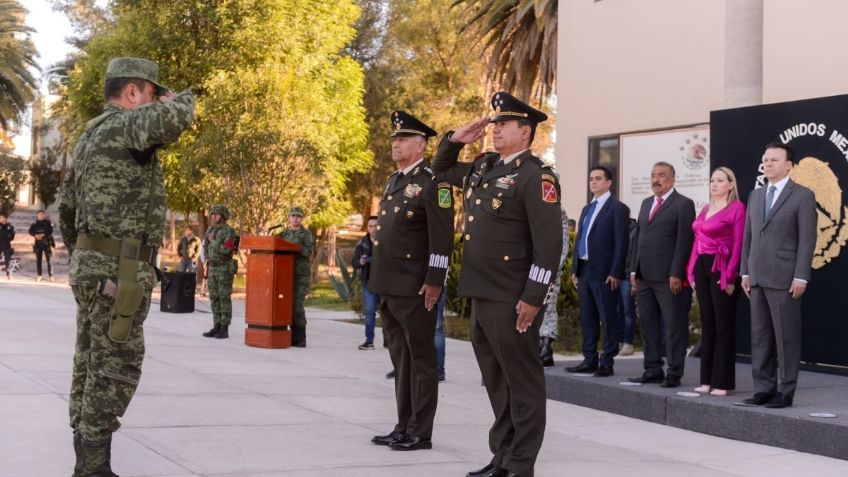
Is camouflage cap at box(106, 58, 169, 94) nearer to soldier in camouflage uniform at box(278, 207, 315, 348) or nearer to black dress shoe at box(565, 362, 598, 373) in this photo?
black dress shoe at box(565, 362, 598, 373)

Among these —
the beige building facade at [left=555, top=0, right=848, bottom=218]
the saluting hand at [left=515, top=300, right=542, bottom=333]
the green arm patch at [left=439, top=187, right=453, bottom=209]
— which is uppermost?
the beige building facade at [left=555, top=0, right=848, bottom=218]

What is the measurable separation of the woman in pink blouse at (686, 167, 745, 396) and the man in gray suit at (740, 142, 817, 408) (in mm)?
352

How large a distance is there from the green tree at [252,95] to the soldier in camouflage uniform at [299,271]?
378 inches

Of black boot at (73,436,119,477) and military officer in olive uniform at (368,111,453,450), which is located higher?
military officer in olive uniform at (368,111,453,450)

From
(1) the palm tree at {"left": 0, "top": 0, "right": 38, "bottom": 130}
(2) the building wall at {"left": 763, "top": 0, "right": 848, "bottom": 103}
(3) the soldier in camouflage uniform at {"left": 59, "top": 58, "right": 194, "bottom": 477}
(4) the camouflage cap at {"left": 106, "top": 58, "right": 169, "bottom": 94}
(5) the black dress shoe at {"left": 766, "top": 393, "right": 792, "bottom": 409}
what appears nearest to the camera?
(3) the soldier in camouflage uniform at {"left": 59, "top": 58, "right": 194, "bottom": 477}

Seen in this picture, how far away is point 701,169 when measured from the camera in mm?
17656

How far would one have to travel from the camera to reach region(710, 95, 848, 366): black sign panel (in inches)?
372

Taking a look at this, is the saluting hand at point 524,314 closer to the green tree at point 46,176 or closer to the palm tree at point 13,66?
the palm tree at point 13,66

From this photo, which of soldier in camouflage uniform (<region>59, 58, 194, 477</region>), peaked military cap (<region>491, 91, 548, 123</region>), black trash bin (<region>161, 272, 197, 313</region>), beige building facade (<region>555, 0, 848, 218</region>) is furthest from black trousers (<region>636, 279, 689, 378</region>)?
black trash bin (<region>161, 272, 197, 313</region>)

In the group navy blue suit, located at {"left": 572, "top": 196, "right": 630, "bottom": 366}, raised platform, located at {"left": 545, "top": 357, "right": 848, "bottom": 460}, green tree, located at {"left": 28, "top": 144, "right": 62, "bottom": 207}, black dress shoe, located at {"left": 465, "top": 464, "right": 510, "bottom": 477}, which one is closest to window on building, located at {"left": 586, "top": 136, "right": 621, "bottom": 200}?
raised platform, located at {"left": 545, "top": 357, "right": 848, "bottom": 460}

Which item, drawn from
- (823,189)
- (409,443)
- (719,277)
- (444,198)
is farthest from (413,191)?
(823,189)

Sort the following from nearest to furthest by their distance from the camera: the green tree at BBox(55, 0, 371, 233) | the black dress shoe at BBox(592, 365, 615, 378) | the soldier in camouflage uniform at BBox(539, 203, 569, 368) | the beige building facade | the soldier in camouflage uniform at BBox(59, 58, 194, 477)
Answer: the soldier in camouflage uniform at BBox(59, 58, 194, 477)
the black dress shoe at BBox(592, 365, 615, 378)
the soldier in camouflage uniform at BBox(539, 203, 569, 368)
the beige building facade
the green tree at BBox(55, 0, 371, 233)

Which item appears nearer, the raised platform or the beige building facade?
the raised platform

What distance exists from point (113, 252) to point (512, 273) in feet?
6.94
